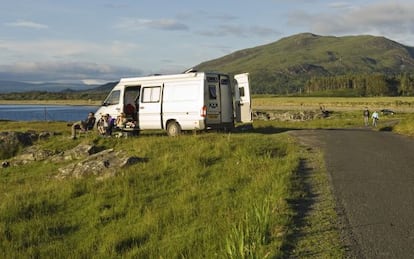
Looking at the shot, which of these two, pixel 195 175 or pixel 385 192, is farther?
pixel 195 175

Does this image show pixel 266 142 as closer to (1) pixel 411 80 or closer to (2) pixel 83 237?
(2) pixel 83 237

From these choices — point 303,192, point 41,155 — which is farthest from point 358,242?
point 41,155

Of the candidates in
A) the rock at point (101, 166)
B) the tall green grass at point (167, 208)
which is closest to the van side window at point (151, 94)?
the tall green grass at point (167, 208)

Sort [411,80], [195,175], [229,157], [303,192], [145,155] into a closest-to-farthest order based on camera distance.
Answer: [303,192], [195,175], [229,157], [145,155], [411,80]

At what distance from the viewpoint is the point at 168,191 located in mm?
12008

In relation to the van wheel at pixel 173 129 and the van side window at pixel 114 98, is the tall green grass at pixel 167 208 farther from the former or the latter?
the van side window at pixel 114 98

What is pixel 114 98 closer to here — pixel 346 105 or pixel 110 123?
pixel 110 123

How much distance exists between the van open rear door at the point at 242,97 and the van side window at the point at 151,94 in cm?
341

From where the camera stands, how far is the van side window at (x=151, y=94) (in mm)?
21031

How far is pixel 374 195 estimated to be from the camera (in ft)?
30.5

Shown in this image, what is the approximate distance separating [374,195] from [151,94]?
13.4 metres

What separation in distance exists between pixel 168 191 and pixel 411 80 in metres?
195

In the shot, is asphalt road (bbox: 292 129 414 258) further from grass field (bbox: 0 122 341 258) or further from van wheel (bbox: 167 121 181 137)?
van wheel (bbox: 167 121 181 137)

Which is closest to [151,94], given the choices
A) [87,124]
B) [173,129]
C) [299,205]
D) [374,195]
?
[173,129]
